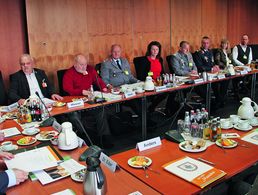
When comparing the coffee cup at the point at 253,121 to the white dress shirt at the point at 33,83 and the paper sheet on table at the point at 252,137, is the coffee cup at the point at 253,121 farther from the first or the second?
the white dress shirt at the point at 33,83

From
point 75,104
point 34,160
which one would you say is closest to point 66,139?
point 34,160

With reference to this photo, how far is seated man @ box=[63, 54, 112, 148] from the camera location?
3.54 m

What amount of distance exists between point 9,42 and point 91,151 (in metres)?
3.03

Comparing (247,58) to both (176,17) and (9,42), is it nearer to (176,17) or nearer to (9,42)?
(176,17)

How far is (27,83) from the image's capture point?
3.54 meters

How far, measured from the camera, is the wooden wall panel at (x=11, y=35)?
405 centimetres

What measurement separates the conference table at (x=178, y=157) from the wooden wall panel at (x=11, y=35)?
3.00 meters

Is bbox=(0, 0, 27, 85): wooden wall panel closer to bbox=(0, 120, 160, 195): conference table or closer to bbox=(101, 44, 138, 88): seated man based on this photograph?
bbox=(101, 44, 138, 88): seated man

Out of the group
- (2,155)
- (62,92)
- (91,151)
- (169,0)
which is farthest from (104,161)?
(169,0)

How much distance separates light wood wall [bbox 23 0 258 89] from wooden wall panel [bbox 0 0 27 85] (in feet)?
0.47

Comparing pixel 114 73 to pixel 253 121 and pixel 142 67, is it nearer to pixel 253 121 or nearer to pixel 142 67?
pixel 142 67

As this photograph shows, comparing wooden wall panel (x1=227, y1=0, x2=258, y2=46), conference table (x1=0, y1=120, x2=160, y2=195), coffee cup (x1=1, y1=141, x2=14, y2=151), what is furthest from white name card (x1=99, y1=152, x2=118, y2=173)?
wooden wall panel (x1=227, y1=0, x2=258, y2=46)

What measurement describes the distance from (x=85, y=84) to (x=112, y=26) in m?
1.71

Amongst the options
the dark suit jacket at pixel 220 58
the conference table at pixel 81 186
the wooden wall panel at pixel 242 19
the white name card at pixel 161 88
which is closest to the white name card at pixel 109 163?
the conference table at pixel 81 186
